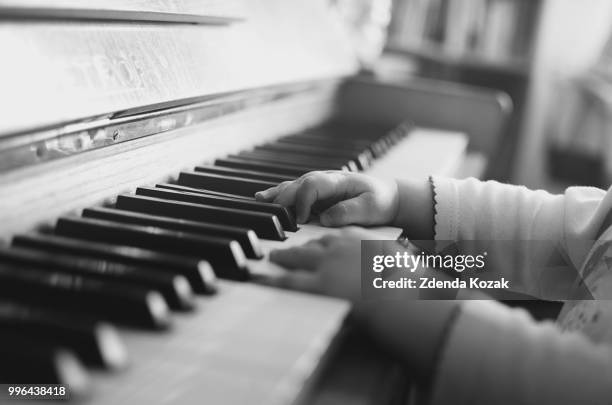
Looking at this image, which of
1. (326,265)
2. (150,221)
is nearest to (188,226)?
(150,221)

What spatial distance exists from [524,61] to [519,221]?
240cm

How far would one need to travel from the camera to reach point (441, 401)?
63 cm

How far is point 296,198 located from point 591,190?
20.3 inches

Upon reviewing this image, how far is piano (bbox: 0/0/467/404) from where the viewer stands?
447 millimetres

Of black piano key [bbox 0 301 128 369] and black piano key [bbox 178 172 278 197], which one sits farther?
black piano key [bbox 178 172 278 197]

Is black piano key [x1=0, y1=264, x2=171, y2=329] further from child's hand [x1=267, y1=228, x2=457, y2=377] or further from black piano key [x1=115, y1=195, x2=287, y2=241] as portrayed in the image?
black piano key [x1=115, y1=195, x2=287, y2=241]

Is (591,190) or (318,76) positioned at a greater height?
(318,76)

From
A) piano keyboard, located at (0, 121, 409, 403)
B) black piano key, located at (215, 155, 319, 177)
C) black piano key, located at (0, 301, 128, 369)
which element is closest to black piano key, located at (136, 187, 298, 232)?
piano keyboard, located at (0, 121, 409, 403)

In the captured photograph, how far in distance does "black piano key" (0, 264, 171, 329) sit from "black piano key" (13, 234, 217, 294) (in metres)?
0.06

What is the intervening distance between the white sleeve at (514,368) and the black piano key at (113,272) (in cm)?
25

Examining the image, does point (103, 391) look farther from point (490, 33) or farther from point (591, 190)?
point (490, 33)

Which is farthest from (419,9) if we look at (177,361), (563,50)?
(177,361)

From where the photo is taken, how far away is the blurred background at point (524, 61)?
10.5ft

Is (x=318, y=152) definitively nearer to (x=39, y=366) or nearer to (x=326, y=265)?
(x=326, y=265)
